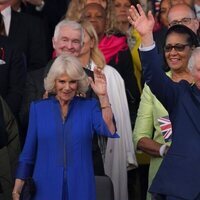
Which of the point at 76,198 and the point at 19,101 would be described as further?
the point at 19,101

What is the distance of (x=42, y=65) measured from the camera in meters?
9.44

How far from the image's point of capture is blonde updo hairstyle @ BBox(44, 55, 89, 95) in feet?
24.2

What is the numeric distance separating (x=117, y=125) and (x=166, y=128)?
2.43 ft

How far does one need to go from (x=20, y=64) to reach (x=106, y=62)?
0.98 metres

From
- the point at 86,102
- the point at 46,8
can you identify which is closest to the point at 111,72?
the point at 86,102

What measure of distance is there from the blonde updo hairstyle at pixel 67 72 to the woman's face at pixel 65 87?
28mm

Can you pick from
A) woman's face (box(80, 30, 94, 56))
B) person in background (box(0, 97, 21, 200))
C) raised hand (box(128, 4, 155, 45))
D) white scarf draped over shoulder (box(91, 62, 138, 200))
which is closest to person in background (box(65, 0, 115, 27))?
woman's face (box(80, 30, 94, 56))

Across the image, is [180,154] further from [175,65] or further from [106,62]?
[106,62]

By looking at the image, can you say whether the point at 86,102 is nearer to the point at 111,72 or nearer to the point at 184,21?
the point at 111,72

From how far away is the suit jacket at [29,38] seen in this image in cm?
943

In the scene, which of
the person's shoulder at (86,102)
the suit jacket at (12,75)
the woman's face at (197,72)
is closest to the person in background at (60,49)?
the suit jacket at (12,75)

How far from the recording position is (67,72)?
738cm

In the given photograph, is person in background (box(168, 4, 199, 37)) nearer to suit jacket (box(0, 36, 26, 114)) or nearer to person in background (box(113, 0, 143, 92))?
person in background (box(113, 0, 143, 92))

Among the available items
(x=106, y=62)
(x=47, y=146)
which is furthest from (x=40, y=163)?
(x=106, y=62)
